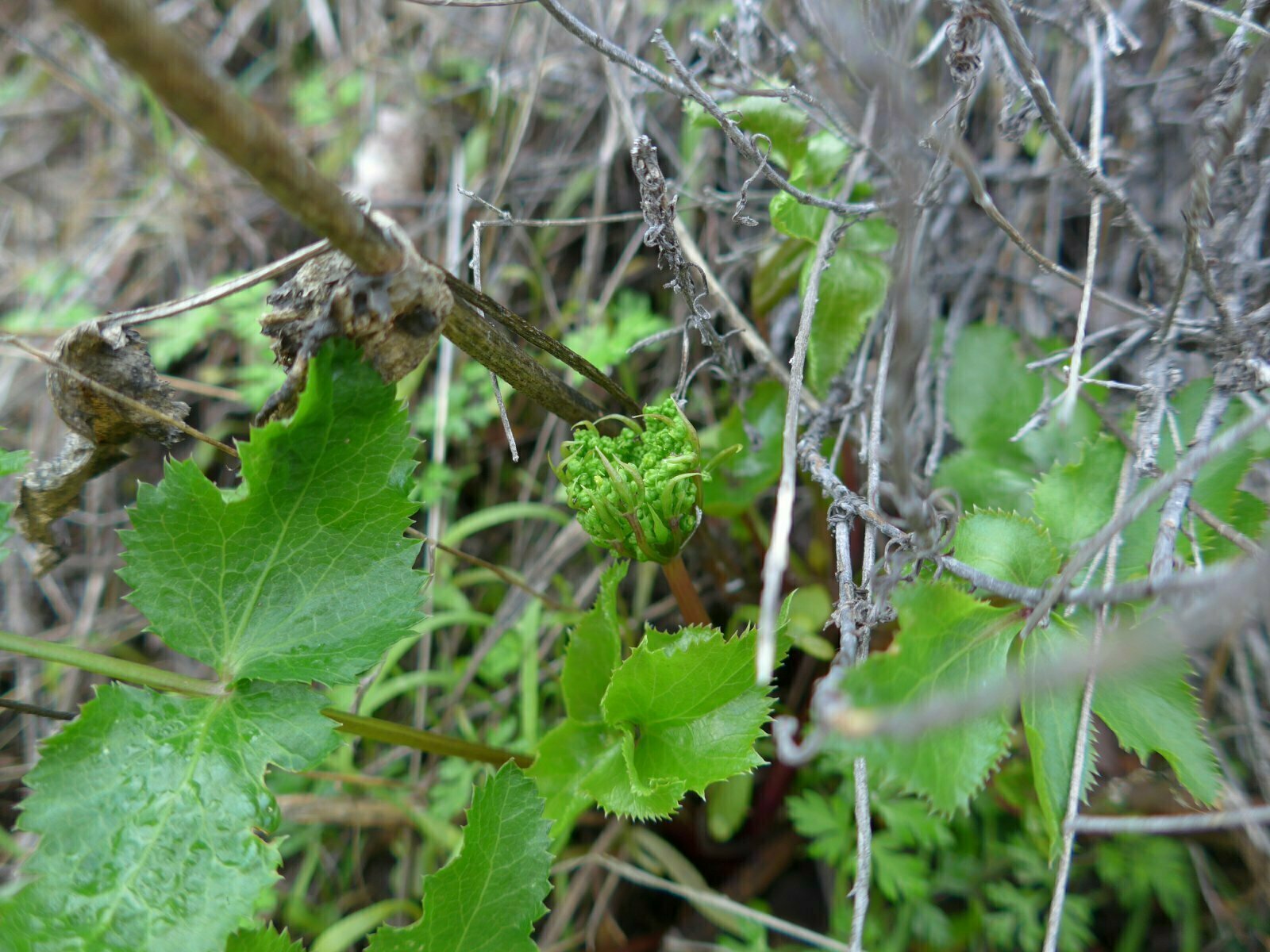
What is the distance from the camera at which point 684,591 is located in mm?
1532

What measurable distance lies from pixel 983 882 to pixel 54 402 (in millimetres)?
2023

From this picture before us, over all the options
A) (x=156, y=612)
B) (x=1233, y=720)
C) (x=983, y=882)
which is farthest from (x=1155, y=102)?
(x=156, y=612)

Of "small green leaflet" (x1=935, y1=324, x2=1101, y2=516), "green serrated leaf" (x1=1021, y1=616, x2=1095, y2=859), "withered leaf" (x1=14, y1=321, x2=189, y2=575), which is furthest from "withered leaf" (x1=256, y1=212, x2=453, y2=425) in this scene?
"small green leaflet" (x1=935, y1=324, x2=1101, y2=516)

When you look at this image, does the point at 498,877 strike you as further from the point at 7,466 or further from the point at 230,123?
the point at 230,123

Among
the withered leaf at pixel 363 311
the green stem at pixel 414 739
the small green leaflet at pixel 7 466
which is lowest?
the green stem at pixel 414 739

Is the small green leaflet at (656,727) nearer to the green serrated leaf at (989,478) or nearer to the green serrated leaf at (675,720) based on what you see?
the green serrated leaf at (675,720)

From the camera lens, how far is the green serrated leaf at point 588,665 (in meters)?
1.53

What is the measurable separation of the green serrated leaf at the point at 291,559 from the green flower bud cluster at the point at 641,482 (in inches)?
11.0

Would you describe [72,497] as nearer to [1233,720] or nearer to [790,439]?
[790,439]

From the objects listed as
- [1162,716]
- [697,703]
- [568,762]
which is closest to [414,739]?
[568,762]

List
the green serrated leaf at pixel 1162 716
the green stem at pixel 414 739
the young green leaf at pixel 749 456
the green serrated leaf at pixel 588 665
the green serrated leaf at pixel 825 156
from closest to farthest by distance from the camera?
the green serrated leaf at pixel 1162 716 → the green stem at pixel 414 739 → the green serrated leaf at pixel 588 665 → the green serrated leaf at pixel 825 156 → the young green leaf at pixel 749 456

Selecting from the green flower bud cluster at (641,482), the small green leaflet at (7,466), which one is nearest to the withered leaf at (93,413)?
the small green leaflet at (7,466)

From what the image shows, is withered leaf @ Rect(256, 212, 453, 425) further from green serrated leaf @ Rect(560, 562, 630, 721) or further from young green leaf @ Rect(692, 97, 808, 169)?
young green leaf @ Rect(692, 97, 808, 169)

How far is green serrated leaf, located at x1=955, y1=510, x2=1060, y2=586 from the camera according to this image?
1278mm
